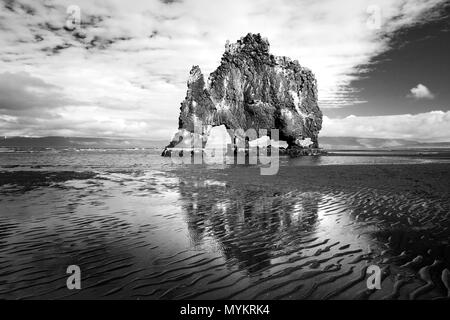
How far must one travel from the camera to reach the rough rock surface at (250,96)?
91.9 metres

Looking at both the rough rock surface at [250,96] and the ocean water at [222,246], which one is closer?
the ocean water at [222,246]

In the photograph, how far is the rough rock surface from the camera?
9188 cm

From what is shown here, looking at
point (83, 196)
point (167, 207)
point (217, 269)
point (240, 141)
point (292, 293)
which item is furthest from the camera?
point (240, 141)

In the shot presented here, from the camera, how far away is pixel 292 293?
5484mm

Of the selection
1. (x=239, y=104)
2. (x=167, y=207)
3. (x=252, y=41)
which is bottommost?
(x=167, y=207)

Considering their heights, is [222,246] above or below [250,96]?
below

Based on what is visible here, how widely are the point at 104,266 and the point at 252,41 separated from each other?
3913 inches

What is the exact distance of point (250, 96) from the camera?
306 feet

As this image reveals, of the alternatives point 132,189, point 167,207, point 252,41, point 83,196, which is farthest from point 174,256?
point 252,41

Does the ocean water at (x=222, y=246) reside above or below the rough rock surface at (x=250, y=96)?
below

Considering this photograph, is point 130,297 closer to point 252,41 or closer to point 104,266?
point 104,266

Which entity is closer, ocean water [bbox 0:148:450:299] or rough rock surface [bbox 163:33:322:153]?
ocean water [bbox 0:148:450:299]

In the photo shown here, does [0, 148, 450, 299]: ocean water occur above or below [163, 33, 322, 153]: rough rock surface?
below
